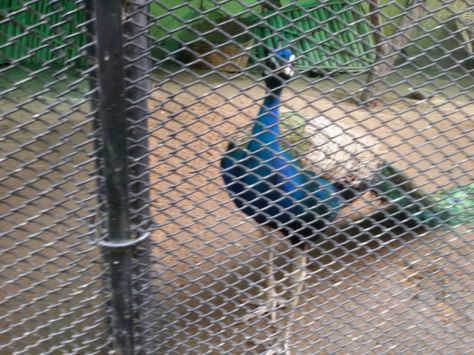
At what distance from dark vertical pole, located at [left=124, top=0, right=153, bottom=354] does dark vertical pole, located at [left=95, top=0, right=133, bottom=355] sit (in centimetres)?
5

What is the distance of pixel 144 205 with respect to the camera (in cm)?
154

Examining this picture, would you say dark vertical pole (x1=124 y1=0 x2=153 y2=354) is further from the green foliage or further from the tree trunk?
the green foliage

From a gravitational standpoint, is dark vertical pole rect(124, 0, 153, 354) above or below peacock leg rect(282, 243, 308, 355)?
above

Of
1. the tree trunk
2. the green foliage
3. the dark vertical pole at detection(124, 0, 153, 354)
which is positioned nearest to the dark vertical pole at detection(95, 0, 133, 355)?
the dark vertical pole at detection(124, 0, 153, 354)

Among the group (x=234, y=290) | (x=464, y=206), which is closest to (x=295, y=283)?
(x=234, y=290)

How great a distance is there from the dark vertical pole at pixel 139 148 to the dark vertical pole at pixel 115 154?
48 mm

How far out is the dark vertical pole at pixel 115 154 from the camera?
48.3 inches

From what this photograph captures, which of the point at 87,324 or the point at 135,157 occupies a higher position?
the point at 135,157

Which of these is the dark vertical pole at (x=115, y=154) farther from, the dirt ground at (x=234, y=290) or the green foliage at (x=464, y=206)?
the green foliage at (x=464, y=206)

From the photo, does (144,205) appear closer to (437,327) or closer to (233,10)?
(437,327)

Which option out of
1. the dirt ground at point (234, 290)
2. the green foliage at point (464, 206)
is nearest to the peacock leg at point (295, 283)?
the dirt ground at point (234, 290)

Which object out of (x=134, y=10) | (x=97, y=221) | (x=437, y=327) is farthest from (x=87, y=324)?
(x=437, y=327)

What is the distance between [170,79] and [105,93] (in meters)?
0.21

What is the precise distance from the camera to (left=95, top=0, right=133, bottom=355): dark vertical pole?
1.23 meters
